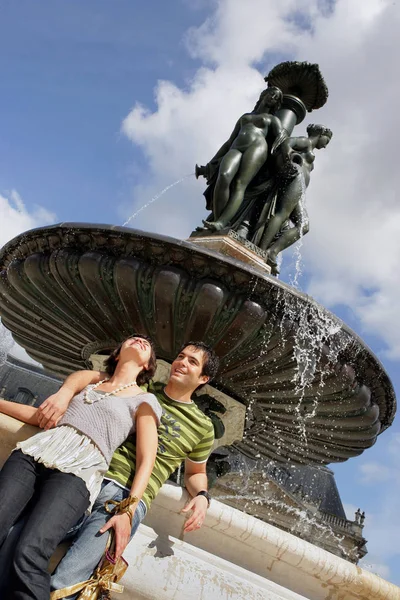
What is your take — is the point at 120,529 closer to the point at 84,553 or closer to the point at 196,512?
the point at 84,553

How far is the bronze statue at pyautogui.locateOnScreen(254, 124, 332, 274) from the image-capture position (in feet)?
22.4

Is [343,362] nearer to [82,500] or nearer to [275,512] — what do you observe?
[82,500]

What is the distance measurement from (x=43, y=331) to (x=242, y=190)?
2.97m

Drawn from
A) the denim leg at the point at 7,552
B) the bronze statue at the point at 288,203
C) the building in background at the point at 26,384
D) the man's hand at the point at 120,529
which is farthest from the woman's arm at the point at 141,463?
the building in background at the point at 26,384

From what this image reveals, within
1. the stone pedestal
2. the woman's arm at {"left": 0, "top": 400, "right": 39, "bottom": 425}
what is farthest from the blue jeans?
the stone pedestal

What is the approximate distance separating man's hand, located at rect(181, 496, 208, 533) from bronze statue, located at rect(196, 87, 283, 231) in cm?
429

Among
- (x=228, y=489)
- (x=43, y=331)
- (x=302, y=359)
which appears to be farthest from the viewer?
(x=228, y=489)

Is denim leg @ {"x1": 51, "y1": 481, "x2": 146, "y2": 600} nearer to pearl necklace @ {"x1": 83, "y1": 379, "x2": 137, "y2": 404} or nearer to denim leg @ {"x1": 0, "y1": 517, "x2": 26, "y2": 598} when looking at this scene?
denim leg @ {"x1": 0, "y1": 517, "x2": 26, "y2": 598}

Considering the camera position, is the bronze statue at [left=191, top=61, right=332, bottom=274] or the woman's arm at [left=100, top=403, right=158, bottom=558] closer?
the woman's arm at [left=100, top=403, right=158, bottom=558]

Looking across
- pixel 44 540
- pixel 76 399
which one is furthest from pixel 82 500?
pixel 76 399

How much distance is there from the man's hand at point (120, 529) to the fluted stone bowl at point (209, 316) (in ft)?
8.06

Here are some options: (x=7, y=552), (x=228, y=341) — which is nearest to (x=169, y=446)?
(x=7, y=552)

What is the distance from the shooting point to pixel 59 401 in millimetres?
2012

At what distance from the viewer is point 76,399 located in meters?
2.02
